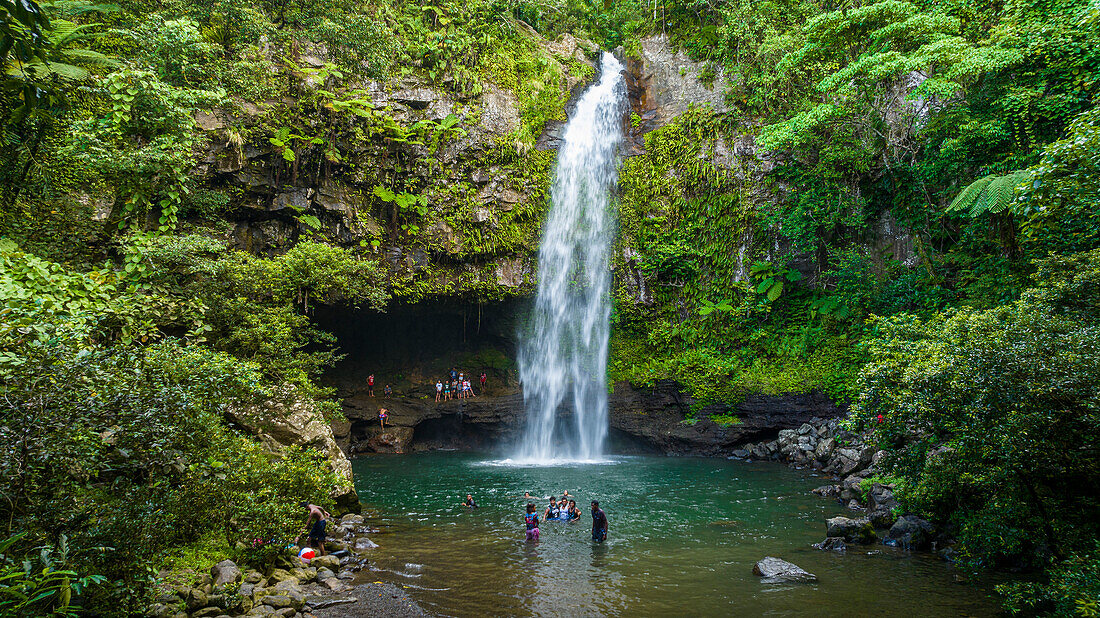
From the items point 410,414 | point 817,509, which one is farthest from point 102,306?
point 410,414

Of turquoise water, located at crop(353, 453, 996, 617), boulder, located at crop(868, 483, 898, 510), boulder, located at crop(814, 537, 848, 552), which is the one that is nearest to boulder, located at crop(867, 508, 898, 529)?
boulder, located at crop(868, 483, 898, 510)

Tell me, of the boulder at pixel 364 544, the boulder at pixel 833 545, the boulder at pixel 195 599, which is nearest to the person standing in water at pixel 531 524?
the boulder at pixel 364 544

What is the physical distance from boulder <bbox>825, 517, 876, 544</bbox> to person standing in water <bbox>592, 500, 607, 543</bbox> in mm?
4401

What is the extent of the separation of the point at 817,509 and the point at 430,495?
400 inches

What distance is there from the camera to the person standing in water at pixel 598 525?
35.6 ft

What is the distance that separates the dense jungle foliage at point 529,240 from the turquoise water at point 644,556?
5.49 ft

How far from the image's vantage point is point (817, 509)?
43.0 ft

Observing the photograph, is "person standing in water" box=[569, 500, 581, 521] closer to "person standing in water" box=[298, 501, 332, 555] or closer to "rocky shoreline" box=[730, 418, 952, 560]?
"rocky shoreline" box=[730, 418, 952, 560]

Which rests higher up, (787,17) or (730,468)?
(787,17)

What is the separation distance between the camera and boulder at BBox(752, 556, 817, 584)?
341 inches

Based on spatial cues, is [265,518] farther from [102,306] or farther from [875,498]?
[875,498]

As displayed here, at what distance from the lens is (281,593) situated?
305 inches

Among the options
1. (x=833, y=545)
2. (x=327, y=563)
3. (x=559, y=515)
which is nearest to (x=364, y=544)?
(x=327, y=563)

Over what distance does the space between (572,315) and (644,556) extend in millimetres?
15382
